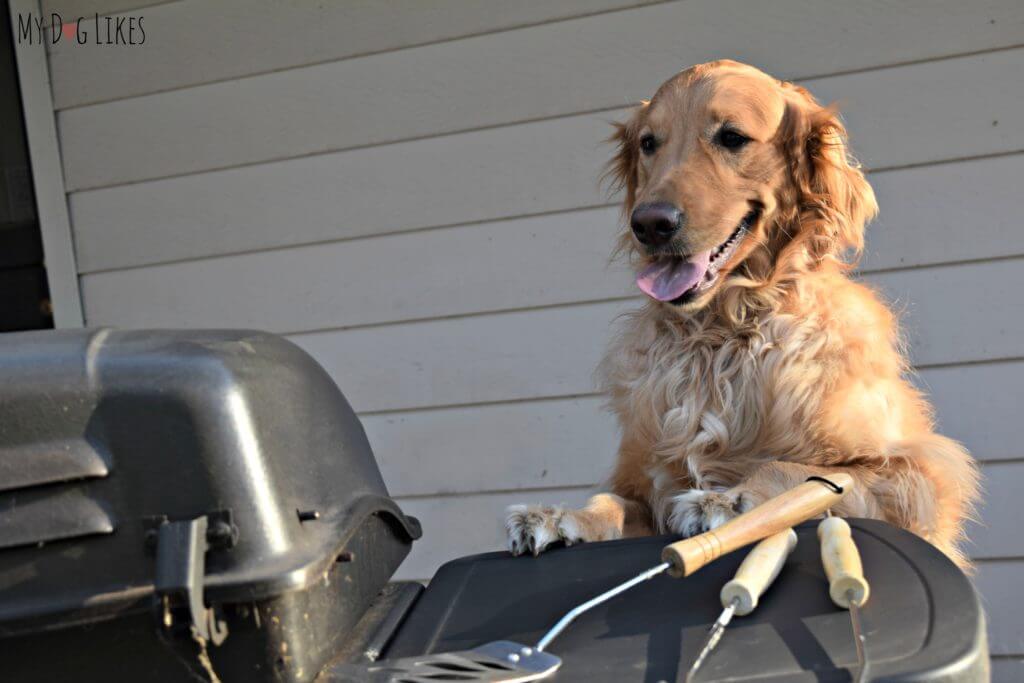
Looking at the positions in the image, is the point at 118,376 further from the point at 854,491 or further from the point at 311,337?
the point at 311,337

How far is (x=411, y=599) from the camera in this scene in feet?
4.54

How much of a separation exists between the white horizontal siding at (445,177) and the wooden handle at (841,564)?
74.4 inches

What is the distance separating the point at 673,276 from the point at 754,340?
0.67ft

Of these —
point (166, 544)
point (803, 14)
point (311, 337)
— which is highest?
point (803, 14)

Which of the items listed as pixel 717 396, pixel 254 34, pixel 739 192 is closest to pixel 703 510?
pixel 717 396

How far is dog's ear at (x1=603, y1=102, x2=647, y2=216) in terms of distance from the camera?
2.32 m

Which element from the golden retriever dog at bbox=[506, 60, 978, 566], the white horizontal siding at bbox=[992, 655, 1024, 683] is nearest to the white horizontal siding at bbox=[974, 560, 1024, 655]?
the white horizontal siding at bbox=[992, 655, 1024, 683]

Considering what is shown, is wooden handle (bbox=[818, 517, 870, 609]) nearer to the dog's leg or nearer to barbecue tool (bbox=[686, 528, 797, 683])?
barbecue tool (bbox=[686, 528, 797, 683])

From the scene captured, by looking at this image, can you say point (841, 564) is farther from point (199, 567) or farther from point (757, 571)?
point (199, 567)

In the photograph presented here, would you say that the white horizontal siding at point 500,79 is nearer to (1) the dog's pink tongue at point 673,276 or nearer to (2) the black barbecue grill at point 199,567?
(1) the dog's pink tongue at point 673,276

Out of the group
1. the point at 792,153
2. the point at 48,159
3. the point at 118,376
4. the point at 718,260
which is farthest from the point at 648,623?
the point at 48,159

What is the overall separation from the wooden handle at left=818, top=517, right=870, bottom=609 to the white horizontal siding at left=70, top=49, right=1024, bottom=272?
6.20ft

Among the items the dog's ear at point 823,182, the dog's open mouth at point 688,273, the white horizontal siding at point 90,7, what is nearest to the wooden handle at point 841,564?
the dog's open mouth at point 688,273

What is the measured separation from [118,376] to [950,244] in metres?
2.41
